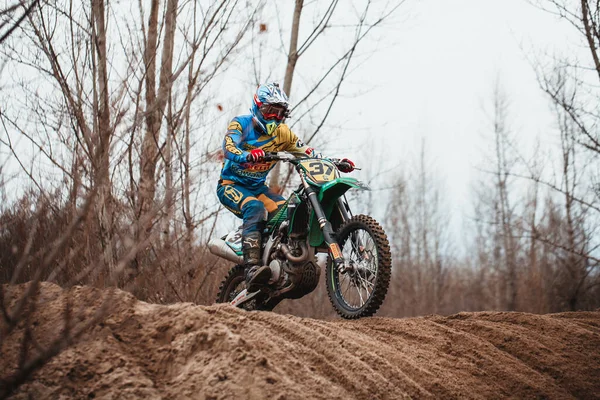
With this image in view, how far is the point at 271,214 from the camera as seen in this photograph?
654 centimetres

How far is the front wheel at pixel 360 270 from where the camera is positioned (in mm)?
5371

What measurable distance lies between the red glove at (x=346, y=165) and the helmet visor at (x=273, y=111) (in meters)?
0.83

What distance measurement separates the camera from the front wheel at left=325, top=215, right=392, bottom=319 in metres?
5.37

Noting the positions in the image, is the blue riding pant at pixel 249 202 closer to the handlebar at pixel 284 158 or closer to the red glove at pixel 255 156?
the handlebar at pixel 284 158

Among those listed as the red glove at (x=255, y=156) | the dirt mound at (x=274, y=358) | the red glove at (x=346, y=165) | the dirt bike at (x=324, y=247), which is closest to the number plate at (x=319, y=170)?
the dirt bike at (x=324, y=247)

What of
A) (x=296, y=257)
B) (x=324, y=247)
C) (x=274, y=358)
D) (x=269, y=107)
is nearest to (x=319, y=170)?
(x=324, y=247)

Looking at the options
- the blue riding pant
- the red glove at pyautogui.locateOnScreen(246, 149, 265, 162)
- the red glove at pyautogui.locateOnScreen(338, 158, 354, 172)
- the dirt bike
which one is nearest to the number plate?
the dirt bike

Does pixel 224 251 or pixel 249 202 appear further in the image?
pixel 224 251

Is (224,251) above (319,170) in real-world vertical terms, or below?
below

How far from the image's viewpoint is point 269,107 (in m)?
6.45

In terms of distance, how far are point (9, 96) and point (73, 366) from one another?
125 inches

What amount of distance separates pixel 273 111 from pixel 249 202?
988 mm

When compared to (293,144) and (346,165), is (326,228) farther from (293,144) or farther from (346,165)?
(293,144)

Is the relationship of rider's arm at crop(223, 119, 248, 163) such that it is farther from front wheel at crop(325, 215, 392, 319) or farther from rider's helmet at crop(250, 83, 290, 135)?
front wheel at crop(325, 215, 392, 319)
